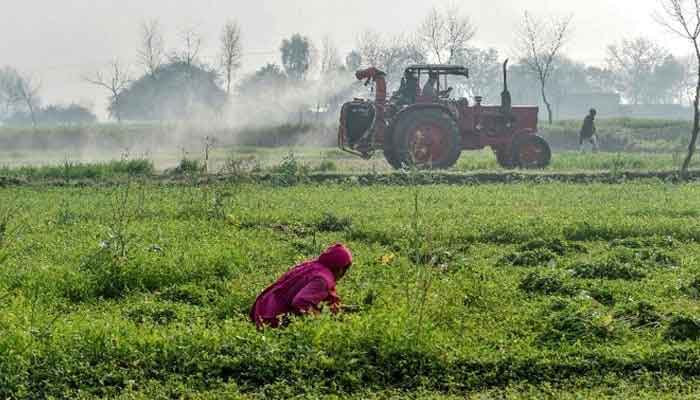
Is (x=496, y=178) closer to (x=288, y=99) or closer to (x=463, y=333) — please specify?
(x=463, y=333)

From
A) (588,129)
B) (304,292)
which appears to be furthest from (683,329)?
(588,129)

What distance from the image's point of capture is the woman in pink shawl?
693 centimetres

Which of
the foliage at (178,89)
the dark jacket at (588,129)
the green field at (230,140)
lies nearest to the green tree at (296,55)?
the foliage at (178,89)

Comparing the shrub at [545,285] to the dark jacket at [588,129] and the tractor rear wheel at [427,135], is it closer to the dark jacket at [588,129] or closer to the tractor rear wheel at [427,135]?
the tractor rear wheel at [427,135]

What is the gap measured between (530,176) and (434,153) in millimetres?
2768

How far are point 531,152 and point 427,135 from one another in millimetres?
3090

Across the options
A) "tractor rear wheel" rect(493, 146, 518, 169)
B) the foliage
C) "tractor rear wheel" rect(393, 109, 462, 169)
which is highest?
the foliage

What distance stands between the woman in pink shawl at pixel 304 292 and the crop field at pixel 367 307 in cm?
24

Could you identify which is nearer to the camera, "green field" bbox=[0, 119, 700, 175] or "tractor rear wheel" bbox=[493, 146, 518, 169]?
"tractor rear wheel" bbox=[493, 146, 518, 169]

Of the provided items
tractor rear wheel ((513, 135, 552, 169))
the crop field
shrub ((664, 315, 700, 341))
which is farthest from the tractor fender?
shrub ((664, 315, 700, 341))

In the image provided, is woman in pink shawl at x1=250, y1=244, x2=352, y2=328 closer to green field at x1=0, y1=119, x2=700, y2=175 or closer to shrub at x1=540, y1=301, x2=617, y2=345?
shrub at x1=540, y1=301, x2=617, y2=345

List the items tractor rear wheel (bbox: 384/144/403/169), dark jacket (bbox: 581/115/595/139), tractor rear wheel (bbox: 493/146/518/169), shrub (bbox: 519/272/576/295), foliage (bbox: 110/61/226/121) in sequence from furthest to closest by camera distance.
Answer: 1. foliage (bbox: 110/61/226/121)
2. dark jacket (bbox: 581/115/595/139)
3. tractor rear wheel (bbox: 493/146/518/169)
4. tractor rear wheel (bbox: 384/144/403/169)
5. shrub (bbox: 519/272/576/295)

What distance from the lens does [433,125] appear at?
20.9 m

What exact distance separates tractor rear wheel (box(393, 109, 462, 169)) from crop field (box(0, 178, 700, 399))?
7.92 m
